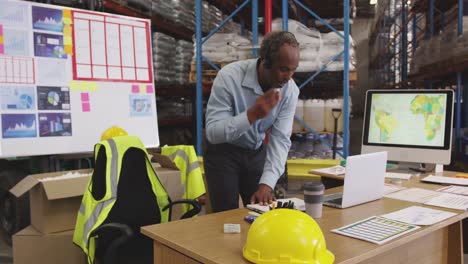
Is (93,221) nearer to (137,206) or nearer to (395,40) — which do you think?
(137,206)

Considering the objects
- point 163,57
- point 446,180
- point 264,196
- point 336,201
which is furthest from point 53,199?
point 163,57

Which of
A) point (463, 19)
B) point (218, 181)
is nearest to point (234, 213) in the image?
point (218, 181)

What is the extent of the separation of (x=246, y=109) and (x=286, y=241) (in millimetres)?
1168

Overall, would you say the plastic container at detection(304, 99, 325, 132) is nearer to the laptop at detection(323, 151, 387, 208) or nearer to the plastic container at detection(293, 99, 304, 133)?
the plastic container at detection(293, 99, 304, 133)

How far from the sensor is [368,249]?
1415 millimetres

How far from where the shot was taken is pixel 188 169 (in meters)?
2.95

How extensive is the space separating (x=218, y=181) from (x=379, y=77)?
43.4ft

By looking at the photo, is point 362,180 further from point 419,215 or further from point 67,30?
point 67,30

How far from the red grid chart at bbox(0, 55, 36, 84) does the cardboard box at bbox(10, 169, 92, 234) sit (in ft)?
2.18

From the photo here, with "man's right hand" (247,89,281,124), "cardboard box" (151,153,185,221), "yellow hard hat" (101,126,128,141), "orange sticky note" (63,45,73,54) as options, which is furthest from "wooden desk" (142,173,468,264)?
"orange sticky note" (63,45,73,54)

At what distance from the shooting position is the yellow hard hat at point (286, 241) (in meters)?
1.21

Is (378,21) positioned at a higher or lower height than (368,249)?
higher

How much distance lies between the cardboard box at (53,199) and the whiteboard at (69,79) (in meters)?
0.36

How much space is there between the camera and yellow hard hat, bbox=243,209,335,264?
3.96 ft
